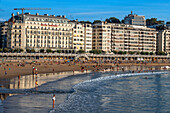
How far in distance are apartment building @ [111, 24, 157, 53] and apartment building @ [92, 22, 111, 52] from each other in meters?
4.48

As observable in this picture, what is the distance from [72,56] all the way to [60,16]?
25739 millimetres

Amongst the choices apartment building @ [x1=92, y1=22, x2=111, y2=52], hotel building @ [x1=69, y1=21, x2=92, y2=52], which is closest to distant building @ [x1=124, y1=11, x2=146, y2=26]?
apartment building @ [x1=92, y1=22, x2=111, y2=52]

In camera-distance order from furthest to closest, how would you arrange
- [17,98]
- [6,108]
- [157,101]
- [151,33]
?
[151,33] → [157,101] → [17,98] → [6,108]

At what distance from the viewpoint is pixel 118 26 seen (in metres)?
139

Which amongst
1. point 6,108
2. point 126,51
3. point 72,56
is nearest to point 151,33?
point 126,51

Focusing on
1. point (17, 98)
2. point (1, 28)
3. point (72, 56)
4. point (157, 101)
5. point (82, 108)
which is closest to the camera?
point (82, 108)

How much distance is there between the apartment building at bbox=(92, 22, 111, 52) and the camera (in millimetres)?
131875

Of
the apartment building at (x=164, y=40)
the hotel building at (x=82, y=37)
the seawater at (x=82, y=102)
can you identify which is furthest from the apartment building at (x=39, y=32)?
the seawater at (x=82, y=102)

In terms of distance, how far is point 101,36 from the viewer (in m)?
132

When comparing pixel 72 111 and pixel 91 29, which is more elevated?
pixel 91 29

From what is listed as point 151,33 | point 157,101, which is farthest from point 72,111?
point 151,33

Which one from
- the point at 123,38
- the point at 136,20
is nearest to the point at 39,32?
the point at 123,38

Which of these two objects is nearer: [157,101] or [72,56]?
[157,101]

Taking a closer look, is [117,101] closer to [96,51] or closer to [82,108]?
[82,108]
